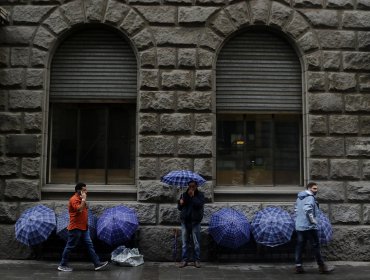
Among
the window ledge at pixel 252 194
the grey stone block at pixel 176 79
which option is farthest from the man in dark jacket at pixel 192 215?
the grey stone block at pixel 176 79

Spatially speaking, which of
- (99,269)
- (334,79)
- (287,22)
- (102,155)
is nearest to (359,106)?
(334,79)

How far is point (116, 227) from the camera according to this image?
10.6m

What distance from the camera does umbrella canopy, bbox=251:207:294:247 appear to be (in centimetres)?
1073

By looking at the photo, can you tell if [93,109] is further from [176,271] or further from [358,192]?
[358,192]

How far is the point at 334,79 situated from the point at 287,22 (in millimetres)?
1922

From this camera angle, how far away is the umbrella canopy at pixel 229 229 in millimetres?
10742

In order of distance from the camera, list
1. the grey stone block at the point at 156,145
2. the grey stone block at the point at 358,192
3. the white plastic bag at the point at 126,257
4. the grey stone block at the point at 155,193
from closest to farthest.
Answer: the white plastic bag at the point at 126,257
the grey stone block at the point at 155,193
the grey stone block at the point at 156,145
the grey stone block at the point at 358,192

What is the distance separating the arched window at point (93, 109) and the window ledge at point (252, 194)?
2334mm

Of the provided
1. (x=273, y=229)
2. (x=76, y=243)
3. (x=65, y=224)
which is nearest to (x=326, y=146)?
(x=273, y=229)

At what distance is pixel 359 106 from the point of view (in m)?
12.1

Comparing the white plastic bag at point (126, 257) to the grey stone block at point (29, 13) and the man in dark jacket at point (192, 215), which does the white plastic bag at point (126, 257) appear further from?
the grey stone block at point (29, 13)

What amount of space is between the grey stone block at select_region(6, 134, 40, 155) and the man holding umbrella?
225 centimetres

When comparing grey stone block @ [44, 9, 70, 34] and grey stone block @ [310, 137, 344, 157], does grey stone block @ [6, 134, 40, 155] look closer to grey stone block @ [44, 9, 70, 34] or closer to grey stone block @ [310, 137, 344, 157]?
grey stone block @ [44, 9, 70, 34]

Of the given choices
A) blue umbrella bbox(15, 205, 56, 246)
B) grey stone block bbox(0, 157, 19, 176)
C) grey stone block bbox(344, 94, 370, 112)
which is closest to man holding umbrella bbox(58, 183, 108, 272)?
blue umbrella bbox(15, 205, 56, 246)
